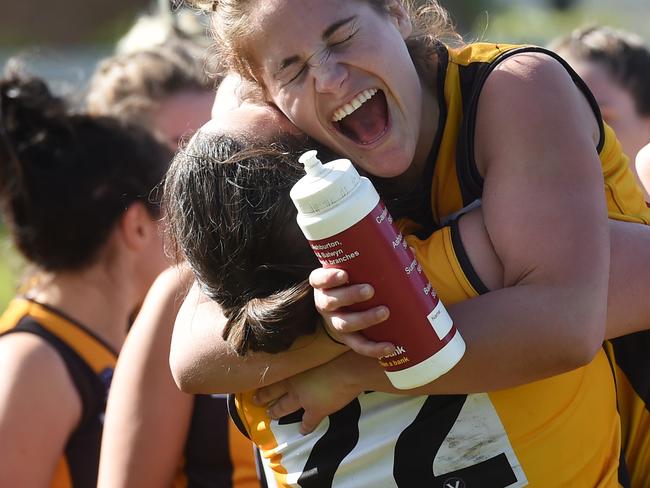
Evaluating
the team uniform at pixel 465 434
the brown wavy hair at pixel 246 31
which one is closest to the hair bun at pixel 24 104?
the brown wavy hair at pixel 246 31

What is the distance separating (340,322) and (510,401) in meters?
0.42

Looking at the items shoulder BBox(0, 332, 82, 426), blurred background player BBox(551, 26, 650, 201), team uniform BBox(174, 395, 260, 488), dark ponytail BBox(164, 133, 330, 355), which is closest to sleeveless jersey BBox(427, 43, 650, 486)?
dark ponytail BBox(164, 133, 330, 355)

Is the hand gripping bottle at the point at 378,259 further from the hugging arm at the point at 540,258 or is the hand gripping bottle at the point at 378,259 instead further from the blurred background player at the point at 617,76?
the blurred background player at the point at 617,76

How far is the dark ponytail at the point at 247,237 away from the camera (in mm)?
2008

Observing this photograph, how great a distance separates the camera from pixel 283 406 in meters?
2.11

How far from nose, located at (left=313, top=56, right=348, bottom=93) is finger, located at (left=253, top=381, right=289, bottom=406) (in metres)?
0.67

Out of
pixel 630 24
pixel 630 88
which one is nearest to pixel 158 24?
pixel 630 88

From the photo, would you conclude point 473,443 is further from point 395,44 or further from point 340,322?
point 395,44

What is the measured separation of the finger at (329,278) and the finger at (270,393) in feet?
1.37

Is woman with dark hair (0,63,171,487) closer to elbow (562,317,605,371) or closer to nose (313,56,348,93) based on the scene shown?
nose (313,56,348,93)

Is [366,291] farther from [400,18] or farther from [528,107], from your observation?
[400,18]

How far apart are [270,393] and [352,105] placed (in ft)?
2.26

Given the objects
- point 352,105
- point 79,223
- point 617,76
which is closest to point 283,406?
point 352,105

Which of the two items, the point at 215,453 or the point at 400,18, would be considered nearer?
the point at 400,18
